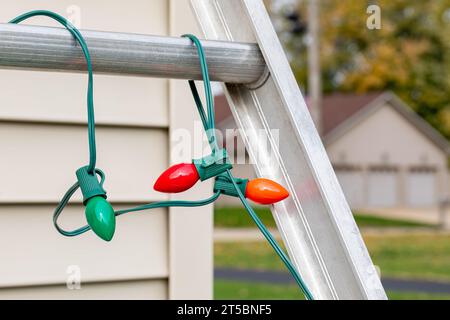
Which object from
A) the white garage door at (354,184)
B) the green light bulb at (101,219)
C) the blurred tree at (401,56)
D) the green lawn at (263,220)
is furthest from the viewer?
the blurred tree at (401,56)

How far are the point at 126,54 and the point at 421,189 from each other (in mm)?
26740

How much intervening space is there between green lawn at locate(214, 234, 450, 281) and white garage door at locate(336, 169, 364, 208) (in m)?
11.6

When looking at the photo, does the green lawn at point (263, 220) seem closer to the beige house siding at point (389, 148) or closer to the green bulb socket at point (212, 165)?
the beige house siding at point (389, 148)

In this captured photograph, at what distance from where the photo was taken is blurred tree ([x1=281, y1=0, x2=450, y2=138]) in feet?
91.7

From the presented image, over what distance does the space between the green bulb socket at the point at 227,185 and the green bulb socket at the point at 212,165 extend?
3cm

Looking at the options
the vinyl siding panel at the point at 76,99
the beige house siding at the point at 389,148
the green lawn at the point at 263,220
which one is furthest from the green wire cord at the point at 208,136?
the beige house siding at the point at 389,148

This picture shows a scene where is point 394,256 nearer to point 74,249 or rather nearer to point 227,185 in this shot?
point 74,249

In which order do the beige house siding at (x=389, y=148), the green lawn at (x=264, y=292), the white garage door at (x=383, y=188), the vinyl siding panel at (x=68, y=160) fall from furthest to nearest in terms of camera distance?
the white garage door at (x=383, y=188) → the beige house siding at (x=389, y=148) → the green lawn at (x=264, y=292) → the vinyl siding panel at (x=68, y=160)

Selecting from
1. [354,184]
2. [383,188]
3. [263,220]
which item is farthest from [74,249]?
[383,188]

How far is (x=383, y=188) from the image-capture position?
83.9 ft

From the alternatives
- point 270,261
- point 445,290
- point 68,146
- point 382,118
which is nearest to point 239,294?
point 445,290

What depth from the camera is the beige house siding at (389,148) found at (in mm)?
25016
